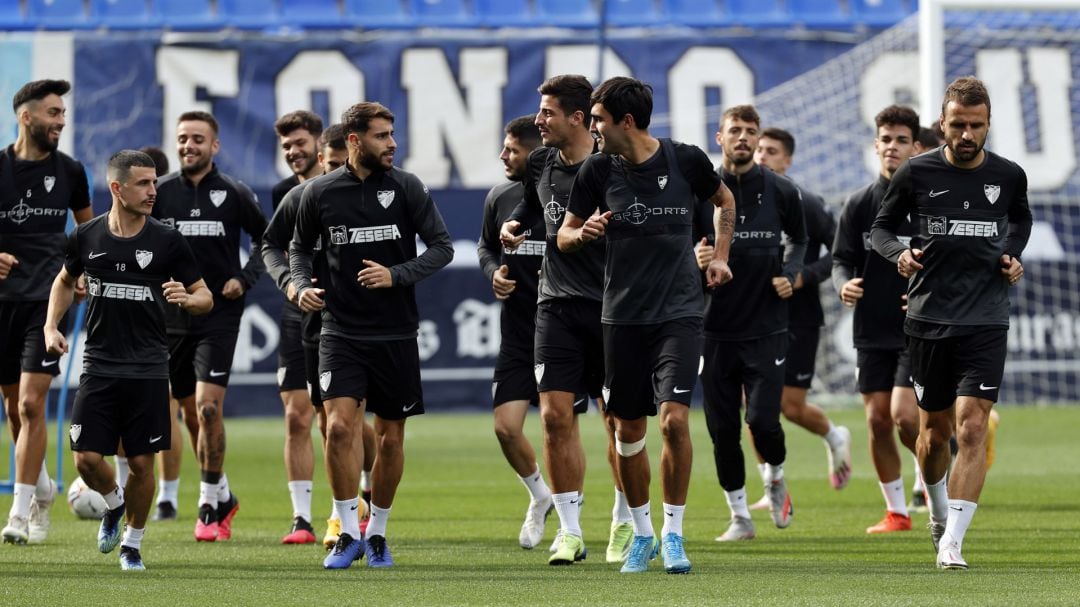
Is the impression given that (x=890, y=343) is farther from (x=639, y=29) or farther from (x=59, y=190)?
(x=639, y=29)

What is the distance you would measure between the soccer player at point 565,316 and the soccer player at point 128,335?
66.3 inches

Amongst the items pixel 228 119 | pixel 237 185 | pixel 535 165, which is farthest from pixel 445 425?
pixel 535 165

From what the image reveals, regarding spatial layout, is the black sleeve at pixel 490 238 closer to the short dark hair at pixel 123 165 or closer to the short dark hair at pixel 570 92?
the short dark hair at pixel 570 92

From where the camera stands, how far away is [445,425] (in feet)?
68.4

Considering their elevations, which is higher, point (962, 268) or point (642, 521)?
point (962, 268)

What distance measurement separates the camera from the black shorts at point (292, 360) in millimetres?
10359

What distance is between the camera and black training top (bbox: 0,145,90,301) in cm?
1034

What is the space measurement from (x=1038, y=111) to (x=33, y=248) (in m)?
17.2

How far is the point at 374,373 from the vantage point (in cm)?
872

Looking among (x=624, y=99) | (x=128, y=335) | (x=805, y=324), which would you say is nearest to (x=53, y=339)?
(x=128, y=335)

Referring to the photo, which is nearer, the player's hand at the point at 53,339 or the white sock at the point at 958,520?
the white sock at the point at 958,520

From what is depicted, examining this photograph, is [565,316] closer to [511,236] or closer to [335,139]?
[511,236]

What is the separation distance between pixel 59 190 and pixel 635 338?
4135 mm

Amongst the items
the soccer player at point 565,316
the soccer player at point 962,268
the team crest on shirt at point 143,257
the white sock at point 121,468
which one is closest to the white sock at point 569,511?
the soccer player at point 565,316
